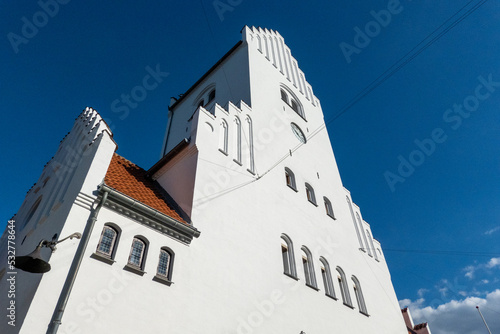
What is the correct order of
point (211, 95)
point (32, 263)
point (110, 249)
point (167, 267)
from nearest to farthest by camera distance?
1. point (32, 263)
2. point (110, 249)
3. point (167, 267)
4. point (211, 95)

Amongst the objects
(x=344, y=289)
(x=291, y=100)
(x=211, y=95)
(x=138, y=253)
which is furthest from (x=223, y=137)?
(x=291, y=100)

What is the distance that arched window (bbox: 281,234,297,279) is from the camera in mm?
12455

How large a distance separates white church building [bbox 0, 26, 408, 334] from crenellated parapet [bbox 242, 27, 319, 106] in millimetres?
2811

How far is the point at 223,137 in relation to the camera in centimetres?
1388

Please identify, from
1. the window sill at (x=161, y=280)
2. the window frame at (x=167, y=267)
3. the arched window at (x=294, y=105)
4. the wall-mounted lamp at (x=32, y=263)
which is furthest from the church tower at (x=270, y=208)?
the wall-mounted lamp at (x=32, y=263)

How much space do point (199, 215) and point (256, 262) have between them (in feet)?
8.49

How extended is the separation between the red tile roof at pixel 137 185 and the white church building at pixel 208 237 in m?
0.07

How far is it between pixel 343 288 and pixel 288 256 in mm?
4008

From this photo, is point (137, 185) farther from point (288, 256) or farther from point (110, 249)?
point (288, 256)

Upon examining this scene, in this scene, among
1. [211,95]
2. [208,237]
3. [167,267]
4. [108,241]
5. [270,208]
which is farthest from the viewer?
[211,95]

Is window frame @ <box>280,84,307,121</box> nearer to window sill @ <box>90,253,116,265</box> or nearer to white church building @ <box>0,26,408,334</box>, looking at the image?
white church building @ <box>0,26,408,334</box>

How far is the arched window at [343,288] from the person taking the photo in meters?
14.5

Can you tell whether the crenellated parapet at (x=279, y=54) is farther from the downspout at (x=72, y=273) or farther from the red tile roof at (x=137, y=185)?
the downspout at (x=72, y=273)

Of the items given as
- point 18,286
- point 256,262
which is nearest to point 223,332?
point 256,262
